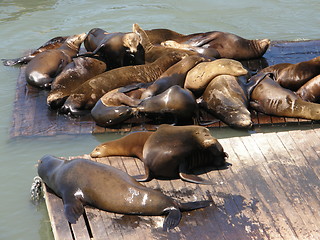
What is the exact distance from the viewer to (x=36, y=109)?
23.8 ft

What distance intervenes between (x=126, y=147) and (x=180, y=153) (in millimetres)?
665

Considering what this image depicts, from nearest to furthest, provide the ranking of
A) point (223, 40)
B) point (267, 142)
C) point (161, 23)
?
point (267, 142) < point (223, 40) < point (161, 23)

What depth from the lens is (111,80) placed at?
23.7 ft

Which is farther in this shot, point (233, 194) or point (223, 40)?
point (223, 40)

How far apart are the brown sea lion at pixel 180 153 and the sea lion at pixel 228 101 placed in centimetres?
129

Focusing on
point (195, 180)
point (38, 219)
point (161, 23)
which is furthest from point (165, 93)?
point (161, 23)

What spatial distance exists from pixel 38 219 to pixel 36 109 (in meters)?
2.40

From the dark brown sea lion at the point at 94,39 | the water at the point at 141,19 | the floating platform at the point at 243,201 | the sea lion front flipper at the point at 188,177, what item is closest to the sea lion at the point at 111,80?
the water at the point at 141,19

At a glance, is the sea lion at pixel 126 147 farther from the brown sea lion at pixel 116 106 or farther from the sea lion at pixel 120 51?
the sea lion at pixel 120 51

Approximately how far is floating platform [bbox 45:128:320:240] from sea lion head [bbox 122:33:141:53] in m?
2.95

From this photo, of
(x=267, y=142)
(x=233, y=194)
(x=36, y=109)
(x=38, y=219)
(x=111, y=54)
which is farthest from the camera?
(x=111, y=54)

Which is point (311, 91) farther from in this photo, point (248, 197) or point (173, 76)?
point (248, 197)

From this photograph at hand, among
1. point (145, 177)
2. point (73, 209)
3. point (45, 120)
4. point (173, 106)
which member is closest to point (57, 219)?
point (73, 209)

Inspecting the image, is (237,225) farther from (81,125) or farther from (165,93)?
(81,125)
